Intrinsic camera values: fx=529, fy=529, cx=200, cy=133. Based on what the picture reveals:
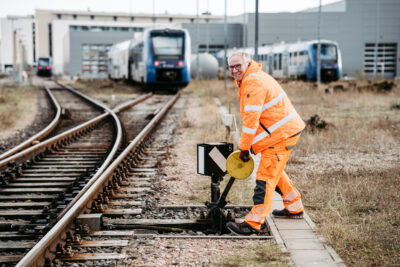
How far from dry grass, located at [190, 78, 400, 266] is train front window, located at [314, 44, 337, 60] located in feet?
63.5

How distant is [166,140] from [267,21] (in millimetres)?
59251

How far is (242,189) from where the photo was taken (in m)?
7.04

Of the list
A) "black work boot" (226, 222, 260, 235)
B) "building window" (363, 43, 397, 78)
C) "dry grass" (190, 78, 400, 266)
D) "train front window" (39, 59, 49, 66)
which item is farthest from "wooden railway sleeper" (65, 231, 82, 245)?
"train front window" (39, 59, 49, 66)

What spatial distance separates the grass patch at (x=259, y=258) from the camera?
4.34 m

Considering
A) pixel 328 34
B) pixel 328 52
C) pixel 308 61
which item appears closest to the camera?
pixel 308 61

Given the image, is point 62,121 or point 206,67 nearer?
point 62,121

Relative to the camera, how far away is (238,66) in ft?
16.3

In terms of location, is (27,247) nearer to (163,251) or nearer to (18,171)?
(163,251)

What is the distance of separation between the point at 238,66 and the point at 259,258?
5.76 ft

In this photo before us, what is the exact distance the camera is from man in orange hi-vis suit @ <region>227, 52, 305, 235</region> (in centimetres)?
488

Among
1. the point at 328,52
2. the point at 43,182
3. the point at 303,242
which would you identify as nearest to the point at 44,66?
the point at 328,52

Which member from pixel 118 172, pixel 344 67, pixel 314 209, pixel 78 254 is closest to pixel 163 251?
pixel 78 254

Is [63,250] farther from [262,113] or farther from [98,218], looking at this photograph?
[262,113]

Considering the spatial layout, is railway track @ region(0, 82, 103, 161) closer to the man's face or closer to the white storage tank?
the man's face
